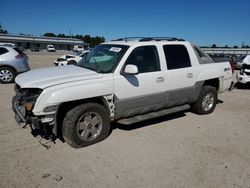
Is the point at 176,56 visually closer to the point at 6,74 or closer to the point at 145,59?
the point at 145,59

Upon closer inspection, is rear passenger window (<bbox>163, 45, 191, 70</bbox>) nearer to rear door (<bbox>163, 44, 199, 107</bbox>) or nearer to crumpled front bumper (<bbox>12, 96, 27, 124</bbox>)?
rear door (<bbox>163, 44, 199, 107</bbox>)

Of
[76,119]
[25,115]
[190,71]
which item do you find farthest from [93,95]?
[190,71]

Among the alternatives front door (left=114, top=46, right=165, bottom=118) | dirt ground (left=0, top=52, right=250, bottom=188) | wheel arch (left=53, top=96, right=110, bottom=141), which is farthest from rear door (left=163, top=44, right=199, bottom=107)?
wheel arch (left=53, top=96, right=110, bottom=141)

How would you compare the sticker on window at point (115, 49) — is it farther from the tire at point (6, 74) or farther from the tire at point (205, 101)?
the tire at point (6, 74)

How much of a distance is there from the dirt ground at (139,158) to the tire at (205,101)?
656 millimetres

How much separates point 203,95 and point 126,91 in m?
2.59

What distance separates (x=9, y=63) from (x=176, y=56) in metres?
8.19

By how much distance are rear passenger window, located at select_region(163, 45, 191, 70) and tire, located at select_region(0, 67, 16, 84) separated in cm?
816

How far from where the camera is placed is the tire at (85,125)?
430cm

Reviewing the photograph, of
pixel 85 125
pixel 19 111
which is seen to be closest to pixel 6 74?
pixel 19 111

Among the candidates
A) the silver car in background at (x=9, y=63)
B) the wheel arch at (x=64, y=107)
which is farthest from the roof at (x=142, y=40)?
the silver car in background at (x=9, y=63)

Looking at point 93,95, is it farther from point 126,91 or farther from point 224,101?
point 224,101

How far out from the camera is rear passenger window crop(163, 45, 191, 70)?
18.0 feet

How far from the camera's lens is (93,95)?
4379 mm
